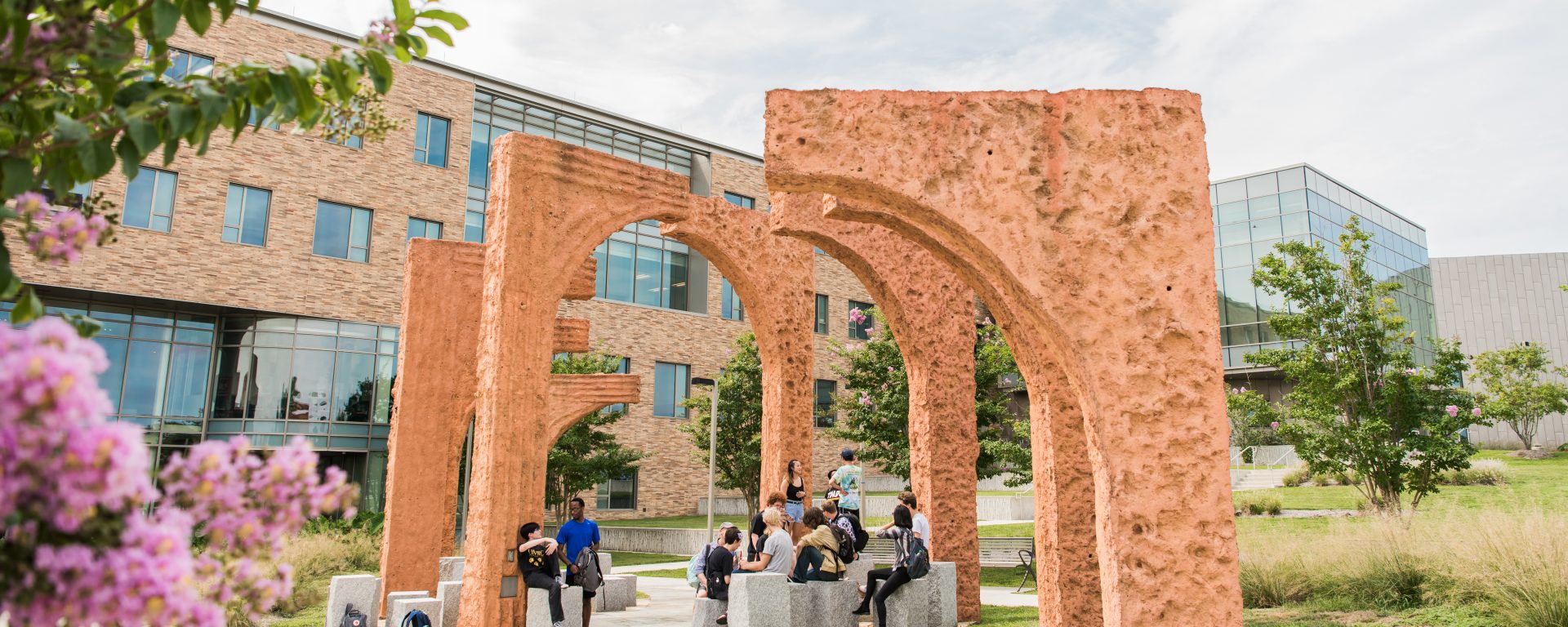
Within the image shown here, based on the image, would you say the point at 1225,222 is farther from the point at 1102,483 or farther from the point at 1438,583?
the point at 1102,483

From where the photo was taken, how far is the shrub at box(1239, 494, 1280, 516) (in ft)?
68.4

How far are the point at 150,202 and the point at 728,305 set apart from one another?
63.4ft

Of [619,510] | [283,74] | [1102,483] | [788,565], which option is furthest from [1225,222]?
[283,74]

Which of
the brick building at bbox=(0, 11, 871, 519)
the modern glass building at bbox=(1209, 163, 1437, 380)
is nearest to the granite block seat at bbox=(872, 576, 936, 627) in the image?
the brick building at bbox=(0, 11, 871, 519)

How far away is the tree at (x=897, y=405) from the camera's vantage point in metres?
19.9

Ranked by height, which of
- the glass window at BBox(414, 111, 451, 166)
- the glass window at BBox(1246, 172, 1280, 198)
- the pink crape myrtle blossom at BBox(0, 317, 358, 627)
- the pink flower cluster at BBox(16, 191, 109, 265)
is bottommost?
the pink crape myrtle blossom at BBox(0, 317, 358, 627)

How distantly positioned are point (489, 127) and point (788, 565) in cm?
2623

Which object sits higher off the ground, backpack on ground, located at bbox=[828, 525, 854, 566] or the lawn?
backpack on ground, located at bbox=[828, 525, 854, 566]

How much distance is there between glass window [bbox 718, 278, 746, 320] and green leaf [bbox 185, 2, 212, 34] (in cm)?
3528

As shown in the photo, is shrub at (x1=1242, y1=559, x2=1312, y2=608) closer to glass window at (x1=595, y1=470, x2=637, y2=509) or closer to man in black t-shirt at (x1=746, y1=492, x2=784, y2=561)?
man in black t-shirt at (x1=746, y1=492, x2=784, y2=561)

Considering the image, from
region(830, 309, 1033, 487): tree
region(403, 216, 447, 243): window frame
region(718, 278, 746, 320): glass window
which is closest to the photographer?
region(830, 309, 1033, 487): tree

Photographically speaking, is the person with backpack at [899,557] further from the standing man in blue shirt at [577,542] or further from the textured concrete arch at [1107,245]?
the textured concrete arch at [1107,245]

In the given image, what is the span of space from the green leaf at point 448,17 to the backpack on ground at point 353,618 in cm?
968

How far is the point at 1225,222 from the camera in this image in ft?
128
